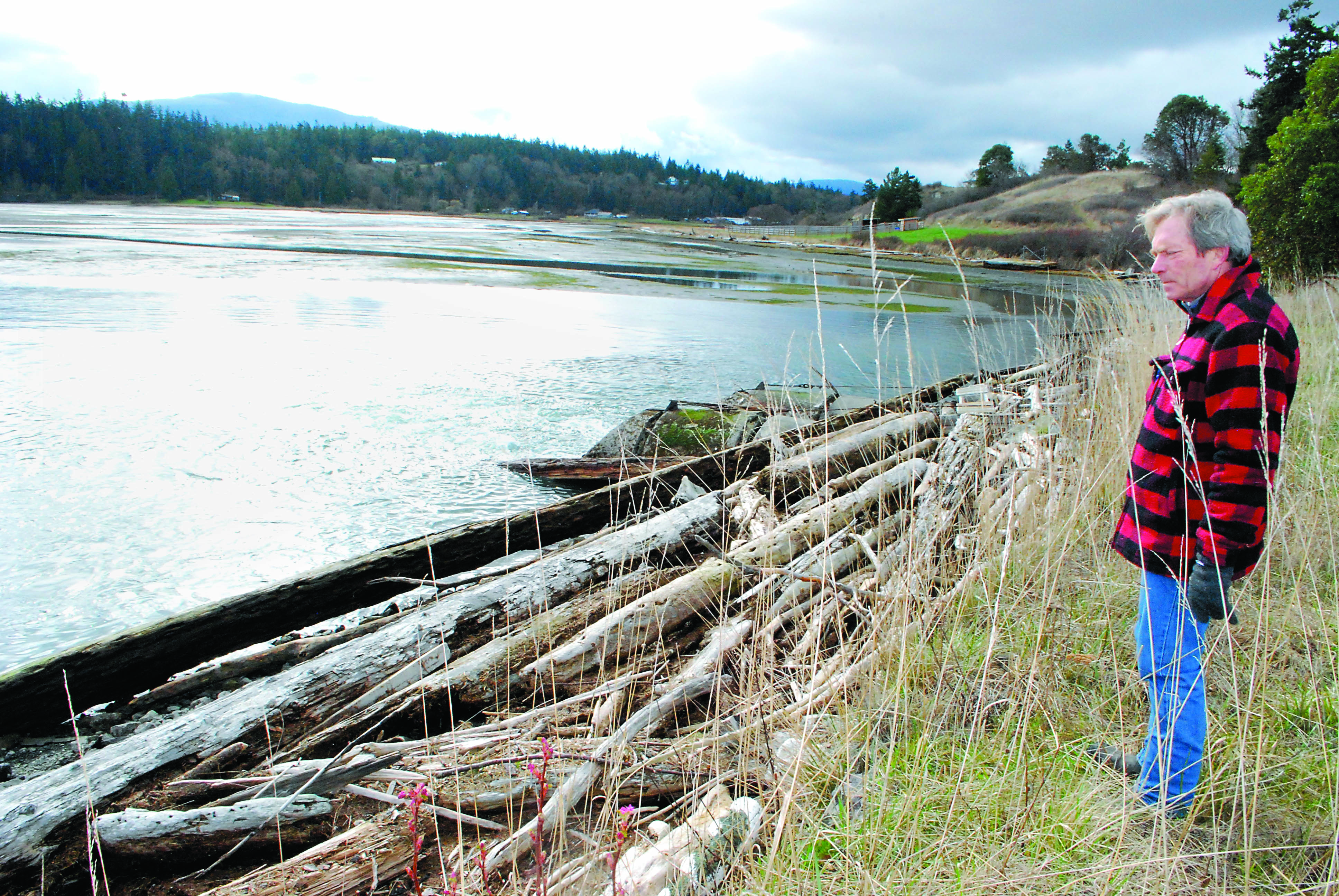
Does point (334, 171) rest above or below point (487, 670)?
above

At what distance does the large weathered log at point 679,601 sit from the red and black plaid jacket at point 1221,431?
0.84 metres

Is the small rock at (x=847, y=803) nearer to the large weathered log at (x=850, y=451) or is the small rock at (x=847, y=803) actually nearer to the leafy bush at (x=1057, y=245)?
the large weathered log at (x=850, y=451)

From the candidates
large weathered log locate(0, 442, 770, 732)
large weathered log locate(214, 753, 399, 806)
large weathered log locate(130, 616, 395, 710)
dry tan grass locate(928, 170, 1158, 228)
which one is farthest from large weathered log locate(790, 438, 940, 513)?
dry tan grass locate(928, 170, 1158, 228)

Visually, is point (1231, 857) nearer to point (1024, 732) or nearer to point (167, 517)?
point (1024, 732)

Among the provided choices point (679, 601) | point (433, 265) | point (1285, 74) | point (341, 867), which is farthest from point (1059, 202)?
point (341, 867)

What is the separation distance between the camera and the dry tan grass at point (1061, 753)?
1.86 metres

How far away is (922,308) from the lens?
68.1 ft

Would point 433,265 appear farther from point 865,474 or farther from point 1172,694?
point 1172,694

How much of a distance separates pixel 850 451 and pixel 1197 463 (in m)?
3.82

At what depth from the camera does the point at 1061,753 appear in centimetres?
246

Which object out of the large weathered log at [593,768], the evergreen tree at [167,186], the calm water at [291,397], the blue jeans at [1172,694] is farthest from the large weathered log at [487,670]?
the evergreen tree at [167,186]

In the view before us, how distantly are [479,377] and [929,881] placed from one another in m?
9.35

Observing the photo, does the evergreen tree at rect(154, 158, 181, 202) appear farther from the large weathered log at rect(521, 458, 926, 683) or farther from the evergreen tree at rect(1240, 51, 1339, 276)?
the large weathered log at rect(521, 458, 926, 683)

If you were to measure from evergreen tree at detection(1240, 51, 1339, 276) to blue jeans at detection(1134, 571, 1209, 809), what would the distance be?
44.9 ft
